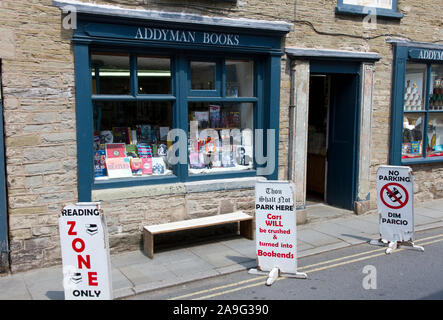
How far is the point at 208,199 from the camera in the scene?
774 cm

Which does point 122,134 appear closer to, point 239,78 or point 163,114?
point 163,114

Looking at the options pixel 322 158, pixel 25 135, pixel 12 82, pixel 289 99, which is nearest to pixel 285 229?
pixel 289 99

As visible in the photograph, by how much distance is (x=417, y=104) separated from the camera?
34.2 ft

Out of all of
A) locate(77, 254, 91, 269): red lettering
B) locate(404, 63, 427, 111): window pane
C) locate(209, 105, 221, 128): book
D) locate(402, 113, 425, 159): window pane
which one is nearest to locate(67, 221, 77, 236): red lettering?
locate(77, 254, 91, 269): red lettering

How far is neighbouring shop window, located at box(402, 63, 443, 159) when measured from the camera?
1027 cm

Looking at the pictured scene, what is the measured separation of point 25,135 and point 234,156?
3.78m

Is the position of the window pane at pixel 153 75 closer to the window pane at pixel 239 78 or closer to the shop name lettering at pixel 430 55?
the window pane at pixel 239 78

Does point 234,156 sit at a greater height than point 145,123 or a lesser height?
lesser

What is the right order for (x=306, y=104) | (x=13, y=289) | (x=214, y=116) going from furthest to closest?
1. (x=306, y=104)
2. (x=214, y=116)
3. (x=13, y=289)

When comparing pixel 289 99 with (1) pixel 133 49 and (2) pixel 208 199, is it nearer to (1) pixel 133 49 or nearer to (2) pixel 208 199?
(2) pixel 208 199

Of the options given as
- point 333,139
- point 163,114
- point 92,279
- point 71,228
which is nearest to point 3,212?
point 71,228

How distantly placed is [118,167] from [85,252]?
2582 millimetres
